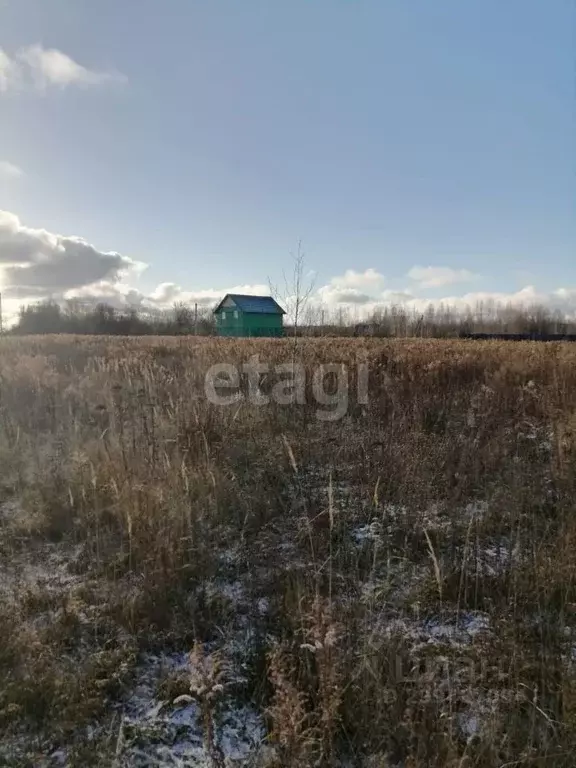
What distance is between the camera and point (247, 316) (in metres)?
36.0

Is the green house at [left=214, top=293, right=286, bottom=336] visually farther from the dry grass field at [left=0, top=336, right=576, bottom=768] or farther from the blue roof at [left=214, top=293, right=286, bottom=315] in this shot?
the dry grass field at [left=0, top=336, right=576, bottom=768]

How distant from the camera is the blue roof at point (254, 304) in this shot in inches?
1436

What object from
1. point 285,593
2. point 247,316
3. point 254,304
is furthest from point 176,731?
point 254,304

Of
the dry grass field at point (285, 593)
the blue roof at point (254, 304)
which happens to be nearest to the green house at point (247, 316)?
the blue roof at point (254, 304)

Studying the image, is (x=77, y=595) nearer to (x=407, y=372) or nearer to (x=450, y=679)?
(x=450, y=679)

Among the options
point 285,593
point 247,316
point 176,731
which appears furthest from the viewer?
point 247,316

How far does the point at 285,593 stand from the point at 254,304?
36.2 metres

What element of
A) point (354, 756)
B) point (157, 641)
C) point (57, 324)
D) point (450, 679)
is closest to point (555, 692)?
point (450, 679)

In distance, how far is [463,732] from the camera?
5.40 ft

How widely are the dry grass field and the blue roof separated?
32056 millimetres

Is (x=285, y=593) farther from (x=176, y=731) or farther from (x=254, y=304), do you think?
(x=254, y=304)

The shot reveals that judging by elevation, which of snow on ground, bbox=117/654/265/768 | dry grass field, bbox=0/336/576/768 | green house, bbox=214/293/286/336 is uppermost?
green house, bbox=214/293/286/336

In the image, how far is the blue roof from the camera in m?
36.5

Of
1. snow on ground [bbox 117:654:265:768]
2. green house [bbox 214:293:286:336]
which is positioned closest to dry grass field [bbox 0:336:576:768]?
snow on ground [bbox 117:654:265:768]
